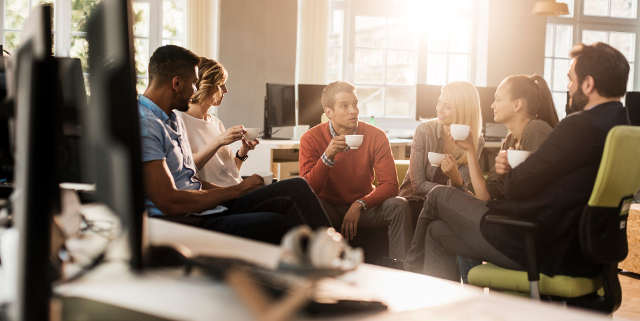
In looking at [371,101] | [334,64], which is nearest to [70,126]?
[334,64]

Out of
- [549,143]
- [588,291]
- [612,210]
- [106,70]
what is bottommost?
[588,291]

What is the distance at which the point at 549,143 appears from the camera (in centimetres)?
219

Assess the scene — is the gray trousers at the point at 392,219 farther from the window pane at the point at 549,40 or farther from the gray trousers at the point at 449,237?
the window pane at the point at 549,40

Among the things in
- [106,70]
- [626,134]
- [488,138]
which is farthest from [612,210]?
[488,138]

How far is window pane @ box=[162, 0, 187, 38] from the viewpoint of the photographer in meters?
6.57

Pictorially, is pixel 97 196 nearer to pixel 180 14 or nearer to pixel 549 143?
pixel 549 143

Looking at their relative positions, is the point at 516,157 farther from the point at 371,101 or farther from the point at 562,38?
the point at 562,38

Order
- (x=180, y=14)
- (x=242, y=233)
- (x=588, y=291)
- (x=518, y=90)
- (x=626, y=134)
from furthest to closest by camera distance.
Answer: (x=180, y=14) < (x=518, y=90) < (x=242, y=233) < (x=588, y=291) < (x=626, y=134)

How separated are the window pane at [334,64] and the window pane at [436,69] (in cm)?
109

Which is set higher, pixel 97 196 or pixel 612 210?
pixel 97 196

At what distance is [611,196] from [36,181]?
184cm

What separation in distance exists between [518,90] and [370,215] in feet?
3.09

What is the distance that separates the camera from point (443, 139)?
3475mm

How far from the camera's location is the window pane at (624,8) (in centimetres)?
820
